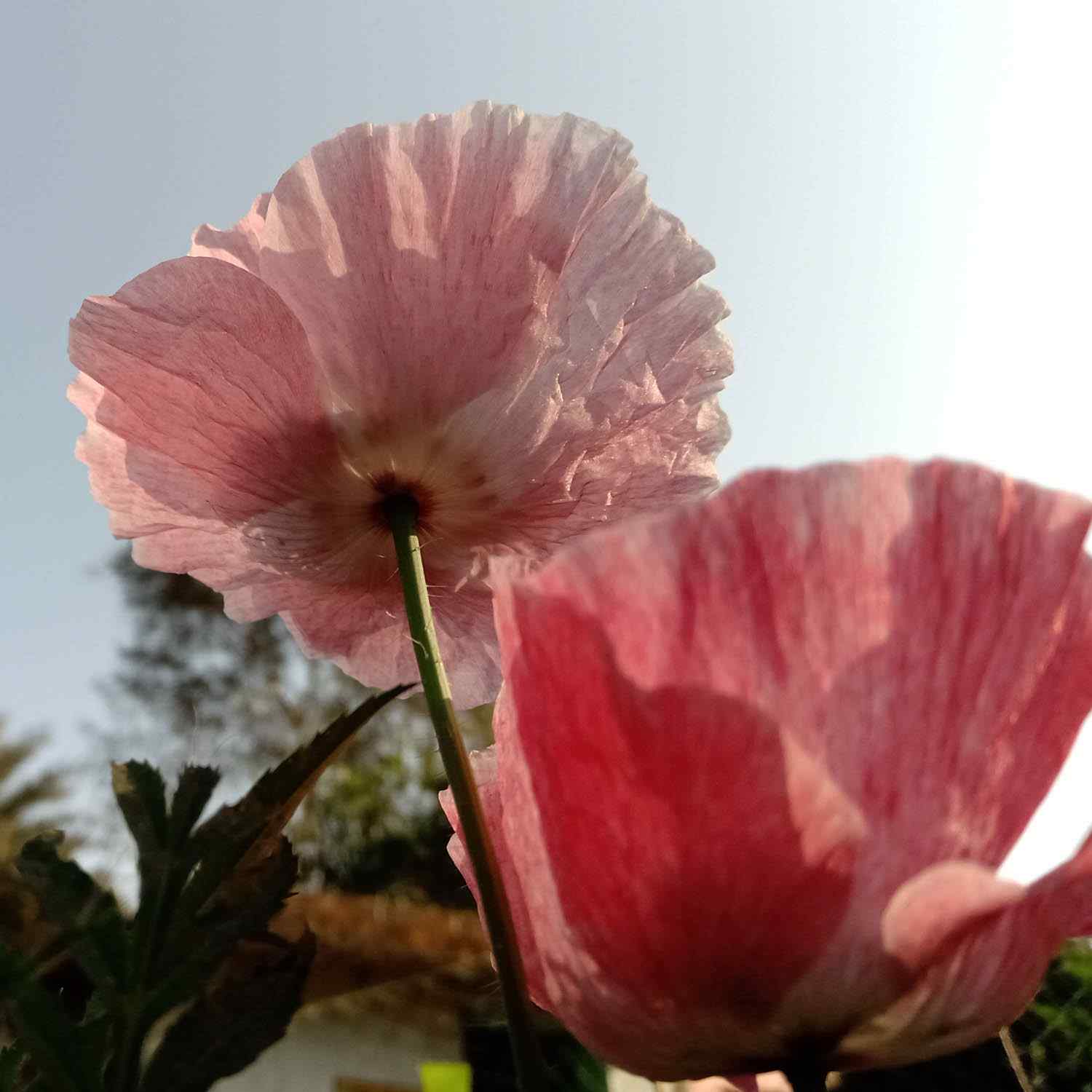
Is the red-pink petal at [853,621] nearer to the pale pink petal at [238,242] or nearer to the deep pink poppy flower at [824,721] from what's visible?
the deep pink poppy flower at [824,721]

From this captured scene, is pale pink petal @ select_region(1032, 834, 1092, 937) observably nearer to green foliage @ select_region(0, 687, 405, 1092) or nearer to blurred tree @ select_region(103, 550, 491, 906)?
green foliage @ select_region(0, 687, 405, 1092)

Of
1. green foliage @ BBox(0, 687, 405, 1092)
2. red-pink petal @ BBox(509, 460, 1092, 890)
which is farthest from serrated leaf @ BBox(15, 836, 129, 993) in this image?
red-pink petal @ BBox(509, 460, 1092, 890)

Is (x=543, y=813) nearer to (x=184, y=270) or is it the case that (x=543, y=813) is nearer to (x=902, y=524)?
(x=902, y=524)

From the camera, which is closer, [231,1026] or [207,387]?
[231,1026]

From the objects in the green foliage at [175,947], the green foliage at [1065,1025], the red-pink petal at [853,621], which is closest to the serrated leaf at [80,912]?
the green foliage at [175,947]

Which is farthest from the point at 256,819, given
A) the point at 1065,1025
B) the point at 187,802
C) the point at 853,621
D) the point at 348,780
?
the point at 348,780

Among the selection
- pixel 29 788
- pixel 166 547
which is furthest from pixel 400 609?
pixel 29 788

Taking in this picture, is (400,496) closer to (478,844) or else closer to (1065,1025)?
(478,844)
